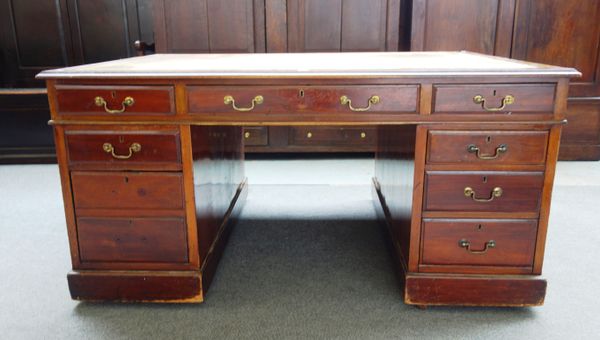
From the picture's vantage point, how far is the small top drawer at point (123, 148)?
4.91 ft

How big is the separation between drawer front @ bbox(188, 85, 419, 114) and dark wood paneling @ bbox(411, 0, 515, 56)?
186 cm

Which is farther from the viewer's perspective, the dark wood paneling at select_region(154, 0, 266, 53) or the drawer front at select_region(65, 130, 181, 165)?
the dark wood paneling at select_region(154, 0, 266, 53)

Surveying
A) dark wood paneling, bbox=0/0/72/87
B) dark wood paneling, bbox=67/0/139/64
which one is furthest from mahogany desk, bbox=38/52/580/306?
dark wood paneling, bbox=0/0/72/87

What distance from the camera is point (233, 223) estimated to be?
7.26 ft

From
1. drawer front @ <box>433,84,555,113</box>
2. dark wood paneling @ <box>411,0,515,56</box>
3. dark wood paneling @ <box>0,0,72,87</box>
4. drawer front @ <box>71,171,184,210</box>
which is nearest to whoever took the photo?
drawer front @ <box>433,84,555,113</box>

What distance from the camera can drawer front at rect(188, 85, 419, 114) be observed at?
1.46 m

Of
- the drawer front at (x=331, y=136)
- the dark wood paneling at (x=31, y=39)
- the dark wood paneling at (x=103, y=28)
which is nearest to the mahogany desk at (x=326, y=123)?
the drawer front at (x=331, y=136)

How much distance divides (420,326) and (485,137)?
63 centimetres

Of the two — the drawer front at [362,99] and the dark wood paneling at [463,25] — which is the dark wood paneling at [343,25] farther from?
the drawer front at [362,99]

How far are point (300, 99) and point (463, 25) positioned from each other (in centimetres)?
213

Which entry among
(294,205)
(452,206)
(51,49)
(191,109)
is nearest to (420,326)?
(452,206)

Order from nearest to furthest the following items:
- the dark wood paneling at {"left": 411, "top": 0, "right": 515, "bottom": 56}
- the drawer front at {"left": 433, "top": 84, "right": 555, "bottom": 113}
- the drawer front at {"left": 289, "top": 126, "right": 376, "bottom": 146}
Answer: the drawer front at {"left": 433, "top": 84, "right": 555, "bottom": 113} < the dark wood paneling at {"left": 411, "top": 0, "right": 515, "bottom": 56} < the drawer front at {"left": 289, "top": 126, "right": 376, "bottom": 146}

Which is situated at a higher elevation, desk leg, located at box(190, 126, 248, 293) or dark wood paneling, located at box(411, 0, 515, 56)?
dark wood paneling, located at box(411, 0, 515, 56)

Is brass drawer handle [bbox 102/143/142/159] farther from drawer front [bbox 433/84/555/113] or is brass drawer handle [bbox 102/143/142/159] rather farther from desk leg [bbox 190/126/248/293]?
drawer front [bbox 433/84/555/113]
